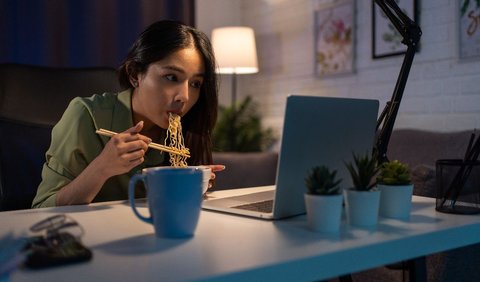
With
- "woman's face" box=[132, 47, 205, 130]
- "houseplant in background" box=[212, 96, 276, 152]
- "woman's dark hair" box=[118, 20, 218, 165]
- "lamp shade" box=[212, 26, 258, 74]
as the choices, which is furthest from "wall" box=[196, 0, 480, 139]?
"woman's face" box=[132, 47, 205, 130]

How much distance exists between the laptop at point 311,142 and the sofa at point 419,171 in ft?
0.87

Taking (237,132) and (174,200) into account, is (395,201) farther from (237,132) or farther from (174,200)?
(237,132)

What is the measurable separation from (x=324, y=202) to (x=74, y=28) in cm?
275

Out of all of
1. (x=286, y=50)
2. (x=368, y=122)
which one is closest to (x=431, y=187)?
Answer: (x=368, y=122)

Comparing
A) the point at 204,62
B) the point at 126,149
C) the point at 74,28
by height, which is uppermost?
the point at 74,28

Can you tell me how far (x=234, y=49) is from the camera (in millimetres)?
3270

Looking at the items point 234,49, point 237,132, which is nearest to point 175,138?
point 234,49

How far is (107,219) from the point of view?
2.92ft

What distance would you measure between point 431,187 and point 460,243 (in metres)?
0.64

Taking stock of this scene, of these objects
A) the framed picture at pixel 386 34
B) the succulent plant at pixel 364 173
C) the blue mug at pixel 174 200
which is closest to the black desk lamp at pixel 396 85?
the succulent plant at pixel 364 173

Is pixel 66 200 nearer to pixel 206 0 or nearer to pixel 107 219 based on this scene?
pixel 107 219

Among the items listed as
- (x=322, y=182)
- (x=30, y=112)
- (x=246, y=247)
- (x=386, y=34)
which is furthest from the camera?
(x=386, y=34)

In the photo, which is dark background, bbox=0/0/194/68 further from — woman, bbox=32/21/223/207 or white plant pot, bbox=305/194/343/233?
white plant pot, bbox=305/194/343/233

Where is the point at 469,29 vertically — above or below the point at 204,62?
above
